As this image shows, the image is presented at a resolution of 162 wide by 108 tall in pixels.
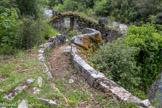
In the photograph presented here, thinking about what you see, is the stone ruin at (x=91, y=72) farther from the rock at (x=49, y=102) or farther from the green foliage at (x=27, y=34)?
the rock at (x=49, y=102)

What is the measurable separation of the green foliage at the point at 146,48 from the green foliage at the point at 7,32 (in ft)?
15.1

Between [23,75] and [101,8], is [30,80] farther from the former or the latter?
[101,8]

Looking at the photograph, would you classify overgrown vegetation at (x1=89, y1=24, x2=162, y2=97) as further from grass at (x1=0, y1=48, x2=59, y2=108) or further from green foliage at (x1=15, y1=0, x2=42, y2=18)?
green foliage at (x1=15, y1=0, x2=42, y2=18)

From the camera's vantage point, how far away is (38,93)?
99.6 inches

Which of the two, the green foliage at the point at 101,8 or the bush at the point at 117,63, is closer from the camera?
the bush at the point at 117,63

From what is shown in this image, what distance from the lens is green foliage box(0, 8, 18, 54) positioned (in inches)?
178

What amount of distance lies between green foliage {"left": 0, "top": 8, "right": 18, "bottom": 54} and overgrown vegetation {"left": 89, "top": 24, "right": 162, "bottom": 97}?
281cm

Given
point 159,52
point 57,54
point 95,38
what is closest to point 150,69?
point 159,52

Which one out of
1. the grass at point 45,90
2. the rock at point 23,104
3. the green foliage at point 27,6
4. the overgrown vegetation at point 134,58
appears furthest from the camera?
the green foliage at point 27,6

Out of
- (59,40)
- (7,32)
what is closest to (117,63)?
(59,40)

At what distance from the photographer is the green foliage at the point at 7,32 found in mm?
4512

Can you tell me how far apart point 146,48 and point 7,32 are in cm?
591

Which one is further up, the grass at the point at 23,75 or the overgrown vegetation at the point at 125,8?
the overgrown vegetation at the point at 125,8

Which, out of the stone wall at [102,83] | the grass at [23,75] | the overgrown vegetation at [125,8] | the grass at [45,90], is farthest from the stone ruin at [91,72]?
the overgrown vegetation at [125,8]
